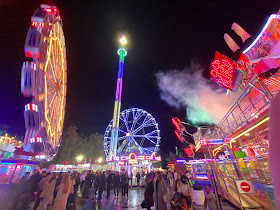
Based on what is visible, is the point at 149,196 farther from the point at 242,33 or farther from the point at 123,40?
the point at 123,40

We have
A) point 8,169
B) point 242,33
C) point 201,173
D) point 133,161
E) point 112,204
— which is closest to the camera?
point 112,204

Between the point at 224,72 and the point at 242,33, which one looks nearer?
the point at 224,72

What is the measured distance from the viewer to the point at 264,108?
20.9 ft

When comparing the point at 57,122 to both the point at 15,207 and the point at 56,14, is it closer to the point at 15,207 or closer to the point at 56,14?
the point at 15,207

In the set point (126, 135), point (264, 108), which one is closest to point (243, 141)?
point (264, 108)

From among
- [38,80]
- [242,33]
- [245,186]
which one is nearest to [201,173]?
[245,186]

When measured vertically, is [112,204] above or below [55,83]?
below

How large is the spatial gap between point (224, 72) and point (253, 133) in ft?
16.2

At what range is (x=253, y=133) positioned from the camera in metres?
8.59

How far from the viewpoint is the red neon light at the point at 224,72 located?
11180 mm

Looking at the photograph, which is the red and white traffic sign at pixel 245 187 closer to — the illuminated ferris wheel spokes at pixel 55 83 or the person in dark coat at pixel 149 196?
the person in dark coat at pixel 149 196

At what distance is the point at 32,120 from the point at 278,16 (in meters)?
17.1

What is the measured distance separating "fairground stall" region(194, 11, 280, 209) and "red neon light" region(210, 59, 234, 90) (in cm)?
104

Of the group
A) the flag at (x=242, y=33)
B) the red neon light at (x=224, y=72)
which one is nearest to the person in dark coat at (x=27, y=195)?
the red neon light at (x=224, y=72)
